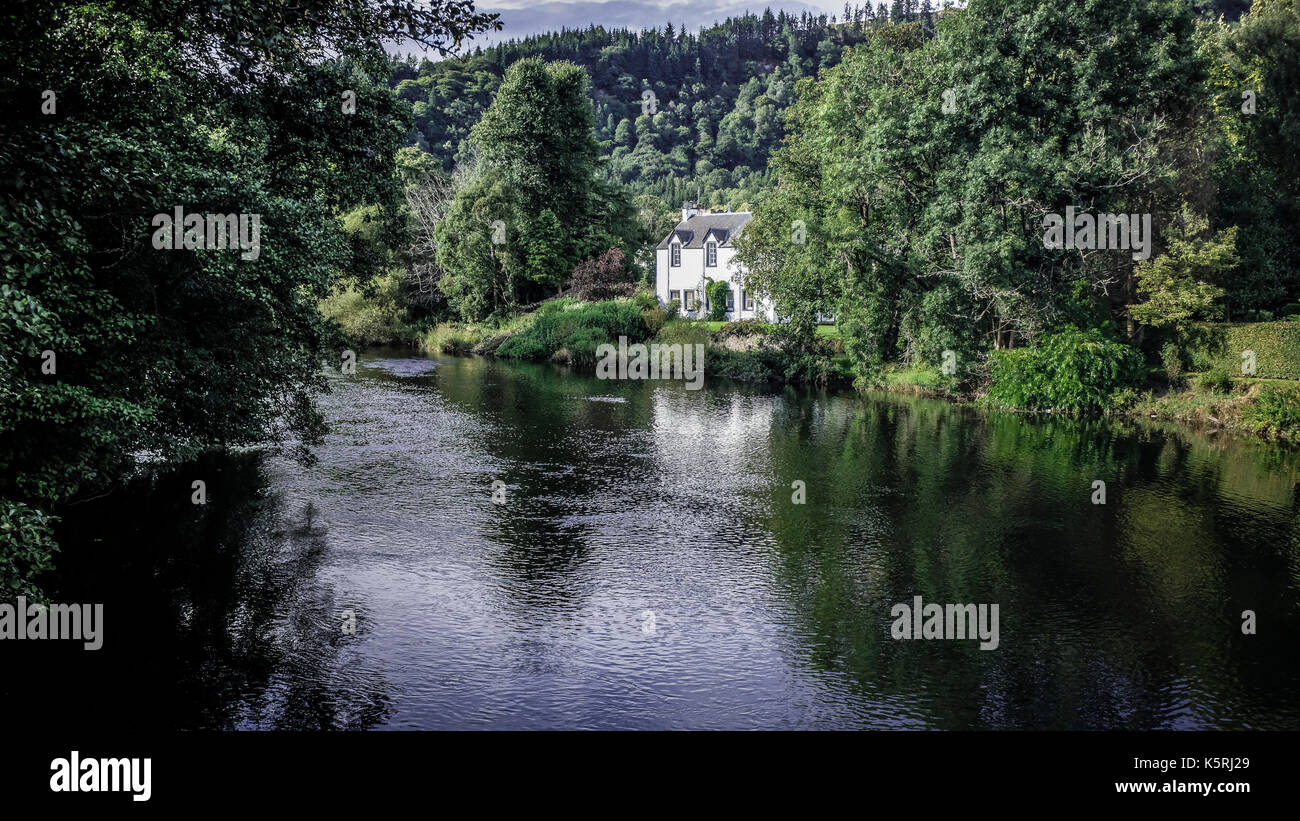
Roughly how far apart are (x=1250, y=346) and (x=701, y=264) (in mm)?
40045

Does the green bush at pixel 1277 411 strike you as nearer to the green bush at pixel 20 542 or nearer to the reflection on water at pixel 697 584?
→ the reflection on water at pixel 697 584

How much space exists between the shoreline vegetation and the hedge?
4 centimetres

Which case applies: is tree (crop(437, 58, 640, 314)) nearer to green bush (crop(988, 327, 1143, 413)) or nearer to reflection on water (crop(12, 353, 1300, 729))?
reflection on water (crop(12, 353, 1300, 729))

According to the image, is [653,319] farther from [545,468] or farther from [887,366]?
[545,468]

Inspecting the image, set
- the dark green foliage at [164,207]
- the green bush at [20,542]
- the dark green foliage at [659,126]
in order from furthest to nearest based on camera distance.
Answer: the dark green foliage at [659,126]
the dark green foliage at [164,207]
the green bush at [20,542]

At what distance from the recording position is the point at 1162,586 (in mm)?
16828

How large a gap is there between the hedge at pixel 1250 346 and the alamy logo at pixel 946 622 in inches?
985

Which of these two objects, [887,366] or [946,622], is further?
[887,366]

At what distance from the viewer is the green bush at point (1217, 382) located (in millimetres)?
33438

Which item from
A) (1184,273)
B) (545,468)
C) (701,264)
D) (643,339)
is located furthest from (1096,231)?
(701,264)

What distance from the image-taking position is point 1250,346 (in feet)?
110

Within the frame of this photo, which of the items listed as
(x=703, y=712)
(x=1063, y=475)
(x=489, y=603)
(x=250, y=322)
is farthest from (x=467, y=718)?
(x=1063, y=475)
